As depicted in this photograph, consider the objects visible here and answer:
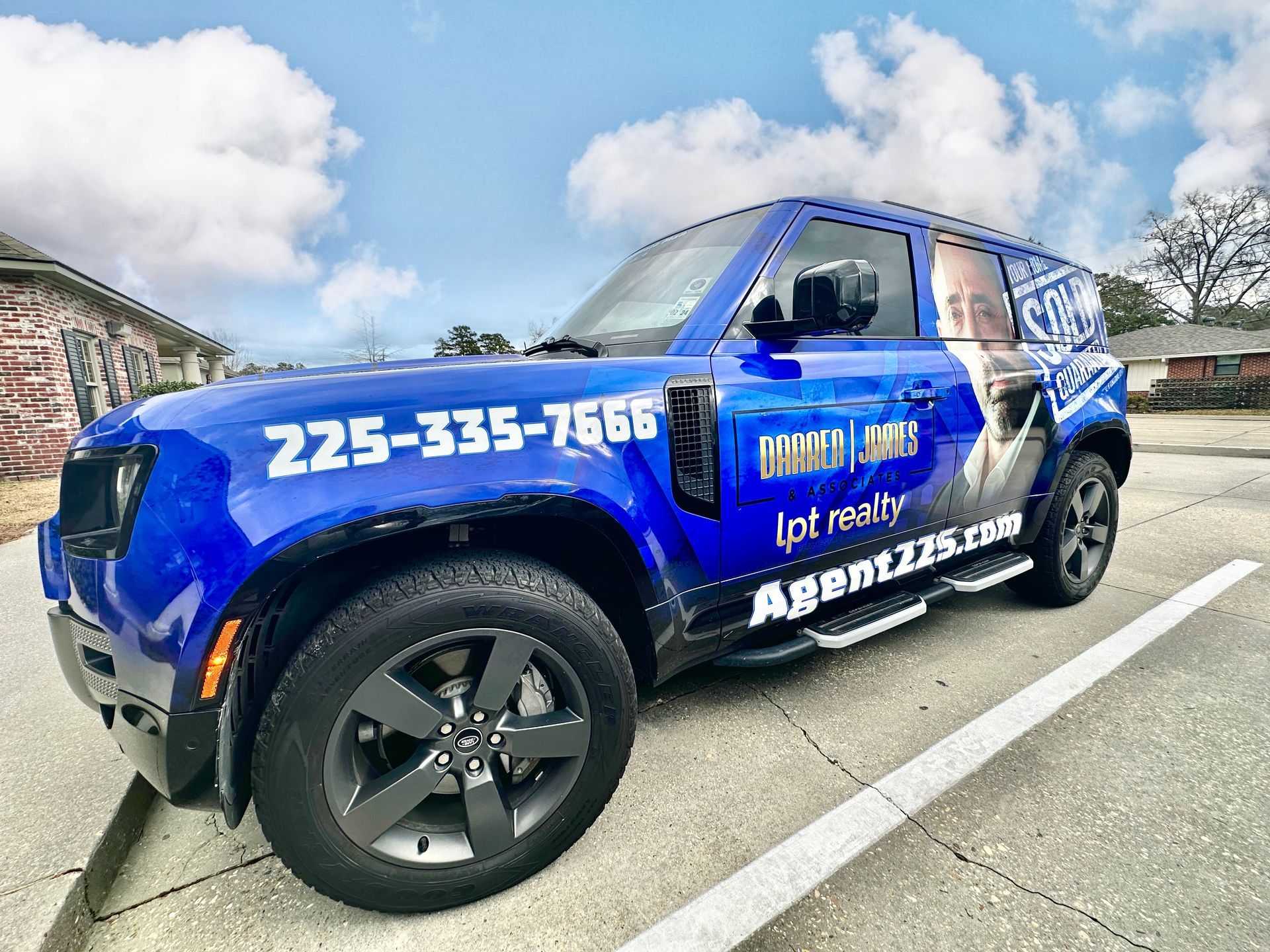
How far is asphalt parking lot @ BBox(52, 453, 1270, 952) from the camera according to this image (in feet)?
4.85

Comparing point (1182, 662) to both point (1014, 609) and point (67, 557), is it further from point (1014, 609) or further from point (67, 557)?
point (67, 557)

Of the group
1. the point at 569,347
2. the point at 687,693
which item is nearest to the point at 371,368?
the point at 569,347

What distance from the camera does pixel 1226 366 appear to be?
31844mm

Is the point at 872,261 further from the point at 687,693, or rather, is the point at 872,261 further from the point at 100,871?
the point at 100,871

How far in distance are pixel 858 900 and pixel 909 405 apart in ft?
5.46

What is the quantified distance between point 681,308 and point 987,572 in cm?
192

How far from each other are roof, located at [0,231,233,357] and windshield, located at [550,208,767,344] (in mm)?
12558

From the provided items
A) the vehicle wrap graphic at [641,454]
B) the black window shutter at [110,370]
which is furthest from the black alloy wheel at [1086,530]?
the black window shutter at [110,370]

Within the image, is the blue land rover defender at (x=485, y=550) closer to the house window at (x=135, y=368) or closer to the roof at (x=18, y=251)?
the roof at (x=18, y=251)

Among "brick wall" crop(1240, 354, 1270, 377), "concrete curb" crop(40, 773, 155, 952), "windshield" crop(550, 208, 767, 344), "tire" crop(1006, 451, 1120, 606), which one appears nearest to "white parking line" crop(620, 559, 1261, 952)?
"tire" crop(1006, 451, 1120, 606)

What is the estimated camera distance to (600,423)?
1.64m

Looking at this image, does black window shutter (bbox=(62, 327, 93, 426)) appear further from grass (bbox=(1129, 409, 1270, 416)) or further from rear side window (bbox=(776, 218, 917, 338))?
grass (bbox=(1129, 409, 1270, 416))

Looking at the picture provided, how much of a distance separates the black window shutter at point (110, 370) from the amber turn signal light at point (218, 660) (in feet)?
51.6

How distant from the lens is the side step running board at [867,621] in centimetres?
217
